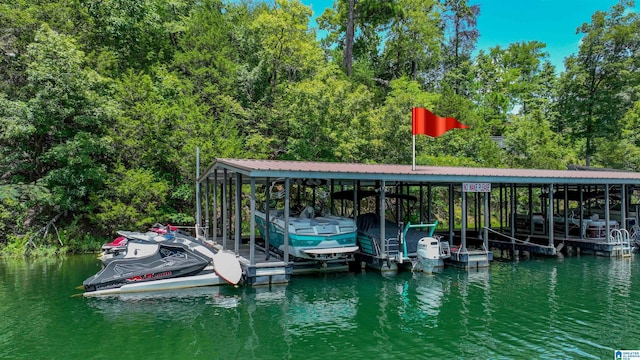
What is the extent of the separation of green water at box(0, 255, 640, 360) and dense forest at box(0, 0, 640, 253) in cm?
557

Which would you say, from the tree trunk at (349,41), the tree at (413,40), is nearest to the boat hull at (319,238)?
the tree trunk at (349,41)

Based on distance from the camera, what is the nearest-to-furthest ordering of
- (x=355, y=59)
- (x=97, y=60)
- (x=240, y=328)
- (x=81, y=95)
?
(x=240, y=328), (x=81, y=95), (x=97, y=60), (x=355, y=59)

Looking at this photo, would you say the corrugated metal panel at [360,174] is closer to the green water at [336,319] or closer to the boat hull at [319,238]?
the boat hull at [319,238]

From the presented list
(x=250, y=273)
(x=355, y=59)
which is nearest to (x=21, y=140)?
(x=250, y=273)

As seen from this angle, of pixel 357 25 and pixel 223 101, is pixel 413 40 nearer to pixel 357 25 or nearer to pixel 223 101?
pixel 357 25

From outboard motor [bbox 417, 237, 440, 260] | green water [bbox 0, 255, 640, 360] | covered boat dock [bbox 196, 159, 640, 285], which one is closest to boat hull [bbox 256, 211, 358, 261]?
covered boat dock [bbox 196, 159, 640, 285]

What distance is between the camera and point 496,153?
2939 cm

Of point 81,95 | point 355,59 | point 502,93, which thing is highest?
point 355,59

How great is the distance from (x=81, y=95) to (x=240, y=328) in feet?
45.1

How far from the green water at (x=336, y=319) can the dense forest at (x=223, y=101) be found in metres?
5.57

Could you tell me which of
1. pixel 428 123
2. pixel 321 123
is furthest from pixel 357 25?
pixel 428 123

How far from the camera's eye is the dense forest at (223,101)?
17.4m

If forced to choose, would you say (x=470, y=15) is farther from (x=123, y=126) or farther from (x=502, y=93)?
(x=123, y=126)

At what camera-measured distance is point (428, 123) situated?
15.1 metres
